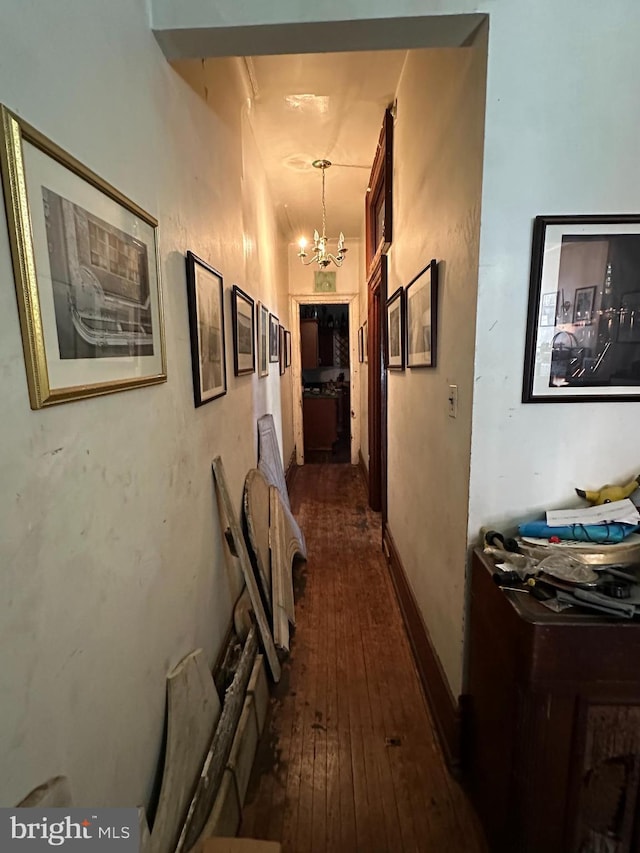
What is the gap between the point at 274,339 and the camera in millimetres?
3771

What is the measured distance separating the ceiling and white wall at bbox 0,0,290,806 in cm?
82

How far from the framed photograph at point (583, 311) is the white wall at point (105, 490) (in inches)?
45.4

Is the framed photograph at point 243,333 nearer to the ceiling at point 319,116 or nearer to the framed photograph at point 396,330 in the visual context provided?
the framed photograph at point 396,330

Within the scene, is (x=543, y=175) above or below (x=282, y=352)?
above

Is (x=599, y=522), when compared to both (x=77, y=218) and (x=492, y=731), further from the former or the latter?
(x=77, y=218)

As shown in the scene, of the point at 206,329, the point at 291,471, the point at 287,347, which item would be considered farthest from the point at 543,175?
the point at 291,471

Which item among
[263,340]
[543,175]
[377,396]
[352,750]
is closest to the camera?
[543,175]

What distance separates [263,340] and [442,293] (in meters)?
1.82

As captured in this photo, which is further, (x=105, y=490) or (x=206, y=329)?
(x=206, y=329)

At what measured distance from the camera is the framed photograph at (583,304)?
1.19m

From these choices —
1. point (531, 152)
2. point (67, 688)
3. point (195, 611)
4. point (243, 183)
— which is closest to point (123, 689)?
point (67, 688)

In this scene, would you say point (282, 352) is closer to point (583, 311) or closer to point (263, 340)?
point (263, 340)

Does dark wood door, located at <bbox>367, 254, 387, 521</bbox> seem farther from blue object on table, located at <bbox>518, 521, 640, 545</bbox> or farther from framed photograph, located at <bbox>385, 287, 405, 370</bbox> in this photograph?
blue object on table, located at <bbox>518, 521, 640, 545</bbox>

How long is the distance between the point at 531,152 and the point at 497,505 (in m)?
1.07
